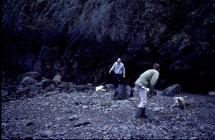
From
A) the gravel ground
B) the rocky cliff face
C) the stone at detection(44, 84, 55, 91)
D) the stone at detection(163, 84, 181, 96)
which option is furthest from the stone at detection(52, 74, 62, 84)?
the stone at detection(163, 84, 181, 96)

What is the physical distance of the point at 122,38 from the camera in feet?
73.5

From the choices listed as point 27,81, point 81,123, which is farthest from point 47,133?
point 27,81

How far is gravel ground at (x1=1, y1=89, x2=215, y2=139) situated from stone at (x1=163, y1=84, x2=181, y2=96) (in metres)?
0.57

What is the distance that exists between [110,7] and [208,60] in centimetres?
792

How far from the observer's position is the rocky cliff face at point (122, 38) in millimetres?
20031

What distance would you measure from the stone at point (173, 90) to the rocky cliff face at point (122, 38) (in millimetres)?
1334

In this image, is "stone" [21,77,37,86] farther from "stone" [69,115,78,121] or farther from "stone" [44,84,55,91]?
"stone" [69,115,78,121]

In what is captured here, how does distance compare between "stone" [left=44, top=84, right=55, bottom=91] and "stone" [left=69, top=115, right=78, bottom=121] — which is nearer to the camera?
"stone" [left=69, top=115, right=78, bottom=121]

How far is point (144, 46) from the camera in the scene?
70.8ft

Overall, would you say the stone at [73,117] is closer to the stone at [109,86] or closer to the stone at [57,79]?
the stone at [109,86]

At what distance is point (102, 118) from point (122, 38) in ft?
30.8

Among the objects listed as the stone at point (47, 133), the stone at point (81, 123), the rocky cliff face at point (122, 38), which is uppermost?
the rocky cliff face at point (122, 38)

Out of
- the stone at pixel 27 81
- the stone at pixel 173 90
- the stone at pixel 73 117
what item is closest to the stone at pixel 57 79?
the stone at pixel 27 81

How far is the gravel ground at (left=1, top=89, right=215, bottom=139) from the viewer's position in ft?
38.7
